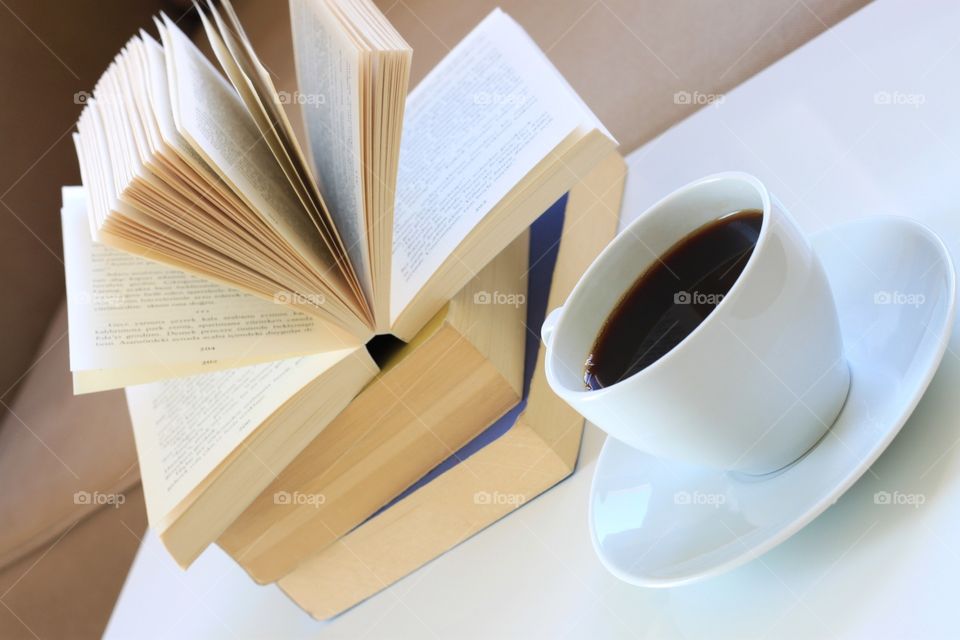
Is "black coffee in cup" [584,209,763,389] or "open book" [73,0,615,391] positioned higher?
"open book" [73,0,615,391]

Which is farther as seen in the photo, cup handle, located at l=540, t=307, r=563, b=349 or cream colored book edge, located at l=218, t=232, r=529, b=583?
cream colored book edge, located at l=218, t=232, r=529, b=583

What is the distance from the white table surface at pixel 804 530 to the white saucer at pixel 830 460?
0.08ft

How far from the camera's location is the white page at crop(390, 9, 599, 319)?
0.49 meters

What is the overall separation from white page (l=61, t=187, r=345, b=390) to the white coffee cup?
7.6 inches

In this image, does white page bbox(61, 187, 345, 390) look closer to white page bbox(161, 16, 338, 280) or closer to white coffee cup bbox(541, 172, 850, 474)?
white page bbox(161, 16, 338, 280)

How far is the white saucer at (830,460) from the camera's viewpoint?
34 cm

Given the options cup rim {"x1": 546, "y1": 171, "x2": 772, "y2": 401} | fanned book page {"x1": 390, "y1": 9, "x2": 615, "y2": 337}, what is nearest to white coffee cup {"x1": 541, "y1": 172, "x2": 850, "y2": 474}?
cup rim {"x1": 546, "y1": 171, "x2": 772, "y2": 401}

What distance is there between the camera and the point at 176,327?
1.71 feet

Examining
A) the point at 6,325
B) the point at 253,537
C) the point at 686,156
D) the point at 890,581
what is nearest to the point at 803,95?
the point at 686,156

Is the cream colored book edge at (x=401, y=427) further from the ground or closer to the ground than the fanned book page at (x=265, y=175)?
closer to the ground

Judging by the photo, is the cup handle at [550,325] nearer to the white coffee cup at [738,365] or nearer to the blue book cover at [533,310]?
the white coffee cup at [738,365]

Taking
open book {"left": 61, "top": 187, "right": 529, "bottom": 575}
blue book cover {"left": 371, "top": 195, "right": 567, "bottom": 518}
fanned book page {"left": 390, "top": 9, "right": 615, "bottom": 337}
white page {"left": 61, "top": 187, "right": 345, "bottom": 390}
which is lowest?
blue book cover {"left": 371, "top": 195, "right": 567, "bottom": 518}

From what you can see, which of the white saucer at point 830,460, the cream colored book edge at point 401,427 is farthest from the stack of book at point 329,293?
the white saucer at point 830,460

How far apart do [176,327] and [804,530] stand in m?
0.37
